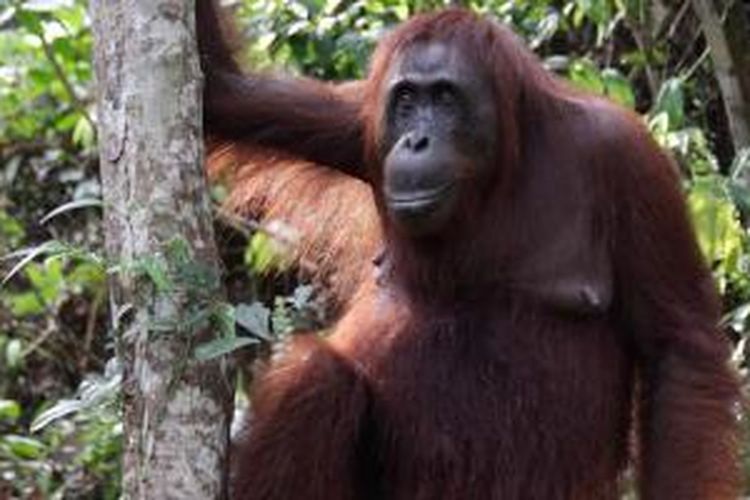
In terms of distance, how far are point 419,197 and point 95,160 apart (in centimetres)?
328

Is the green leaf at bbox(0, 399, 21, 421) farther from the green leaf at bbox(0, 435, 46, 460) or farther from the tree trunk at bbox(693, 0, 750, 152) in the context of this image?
the tree trunk at bbox(693, 0, 750, 152)

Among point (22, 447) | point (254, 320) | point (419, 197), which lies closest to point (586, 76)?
point (419, 197)

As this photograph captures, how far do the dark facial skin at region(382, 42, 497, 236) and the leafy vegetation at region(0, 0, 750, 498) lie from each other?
1.05 ft

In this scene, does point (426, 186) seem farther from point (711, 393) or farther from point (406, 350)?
point (711, 393)

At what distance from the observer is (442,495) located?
3.86 meters

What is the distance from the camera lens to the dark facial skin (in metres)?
3.73

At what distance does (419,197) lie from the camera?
12.2 ft

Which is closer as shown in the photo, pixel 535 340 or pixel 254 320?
pixel 254 320

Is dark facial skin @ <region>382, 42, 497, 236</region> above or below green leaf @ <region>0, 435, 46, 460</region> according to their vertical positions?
above

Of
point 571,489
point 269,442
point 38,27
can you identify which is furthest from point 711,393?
point 38,27

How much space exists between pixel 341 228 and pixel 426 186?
32.6 inches

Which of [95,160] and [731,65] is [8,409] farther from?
[731,65]

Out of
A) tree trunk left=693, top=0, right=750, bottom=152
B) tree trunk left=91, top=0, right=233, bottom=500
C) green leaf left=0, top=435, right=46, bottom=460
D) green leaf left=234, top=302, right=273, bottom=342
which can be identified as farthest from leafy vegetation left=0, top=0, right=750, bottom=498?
tree trunk left=91, top=0, right=233, bottom=500

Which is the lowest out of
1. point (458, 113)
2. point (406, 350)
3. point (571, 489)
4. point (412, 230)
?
point (571, 489)
